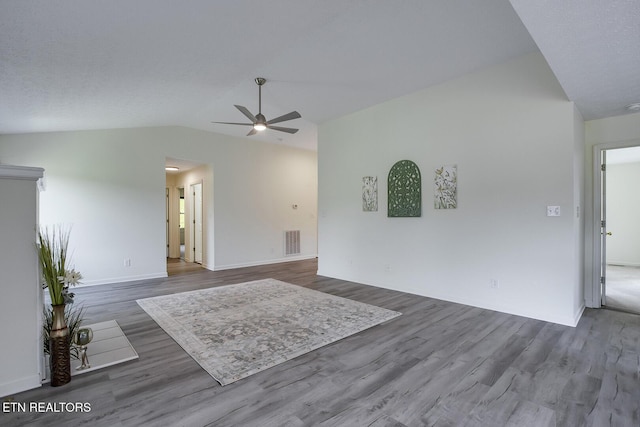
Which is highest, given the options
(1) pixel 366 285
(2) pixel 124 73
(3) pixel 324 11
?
(3) pixel 324 11

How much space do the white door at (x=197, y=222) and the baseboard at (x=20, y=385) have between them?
5.56m

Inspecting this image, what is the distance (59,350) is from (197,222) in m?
5.71

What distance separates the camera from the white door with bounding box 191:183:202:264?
7.53 meters

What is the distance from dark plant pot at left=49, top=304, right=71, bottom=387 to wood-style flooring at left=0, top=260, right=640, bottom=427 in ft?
0.27

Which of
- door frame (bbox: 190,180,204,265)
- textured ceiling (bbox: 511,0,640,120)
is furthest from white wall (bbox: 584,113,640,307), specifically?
door frame (bbox: 190,180,204,265)

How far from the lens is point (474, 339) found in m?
2.92

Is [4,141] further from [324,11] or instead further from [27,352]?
[324,11]

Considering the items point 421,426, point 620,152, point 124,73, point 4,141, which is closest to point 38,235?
point 124,73

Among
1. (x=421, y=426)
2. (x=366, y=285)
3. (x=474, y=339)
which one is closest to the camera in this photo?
(x=421, y=426)

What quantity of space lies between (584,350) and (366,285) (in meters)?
2.94

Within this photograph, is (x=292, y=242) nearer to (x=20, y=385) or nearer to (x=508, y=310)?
(x=508, y=310)

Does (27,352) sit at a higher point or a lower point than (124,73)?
lower

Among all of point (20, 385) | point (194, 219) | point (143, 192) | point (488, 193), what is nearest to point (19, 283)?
point (20, 385)

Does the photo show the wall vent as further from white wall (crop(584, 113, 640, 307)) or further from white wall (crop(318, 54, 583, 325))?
white wall (crop(584, 113, 640, 307))
